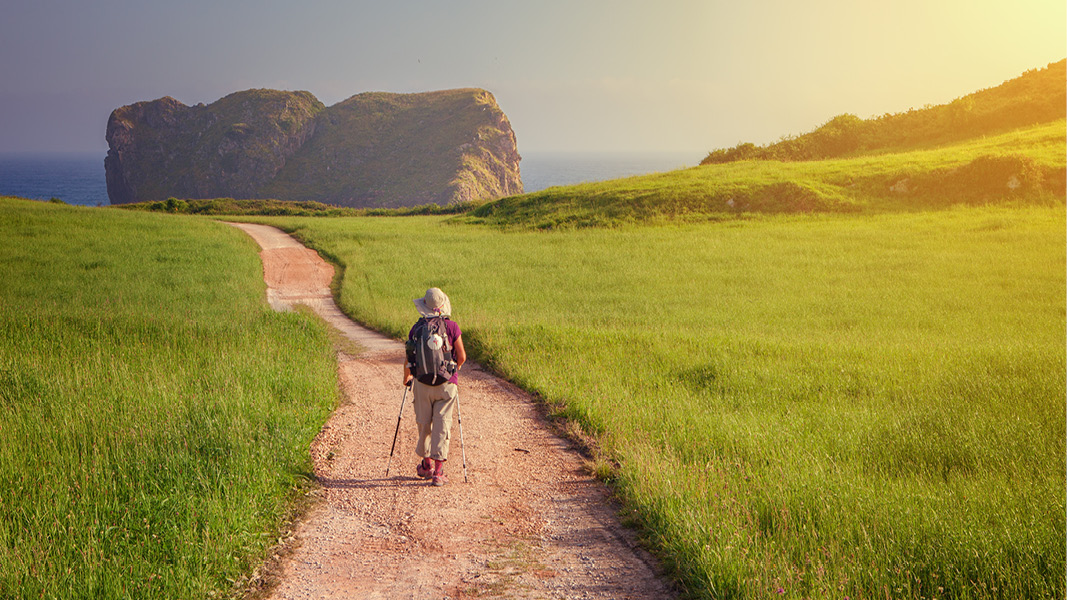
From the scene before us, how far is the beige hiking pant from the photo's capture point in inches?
299

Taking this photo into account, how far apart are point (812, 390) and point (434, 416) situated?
680 centimetres

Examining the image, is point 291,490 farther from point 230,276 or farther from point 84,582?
point 230,276

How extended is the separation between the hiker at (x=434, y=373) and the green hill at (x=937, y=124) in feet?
192

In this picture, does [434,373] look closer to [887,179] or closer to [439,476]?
[439,476]

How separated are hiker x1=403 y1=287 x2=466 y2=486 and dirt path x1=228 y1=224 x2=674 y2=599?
361mm

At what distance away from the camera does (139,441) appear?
7223 millimetres

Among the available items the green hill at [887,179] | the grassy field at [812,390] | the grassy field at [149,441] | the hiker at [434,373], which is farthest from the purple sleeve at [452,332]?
the green hill at [887,179]

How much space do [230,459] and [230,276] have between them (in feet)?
63.7

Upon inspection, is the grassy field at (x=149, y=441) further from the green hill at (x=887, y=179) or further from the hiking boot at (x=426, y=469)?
the green hill at (x=887, y=179)

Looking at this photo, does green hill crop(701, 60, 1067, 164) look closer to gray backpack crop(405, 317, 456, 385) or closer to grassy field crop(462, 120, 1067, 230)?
grassy field crop(462, 120, 1067, 230)

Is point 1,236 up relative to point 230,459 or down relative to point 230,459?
up

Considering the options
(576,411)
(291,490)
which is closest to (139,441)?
(291,490)

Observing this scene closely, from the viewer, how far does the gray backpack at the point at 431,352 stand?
24.2 ft

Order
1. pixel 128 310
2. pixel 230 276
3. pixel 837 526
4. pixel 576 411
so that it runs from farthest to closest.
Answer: pixel 230 276, pixel 128 310, pixel 576 411, pixel 837 526
